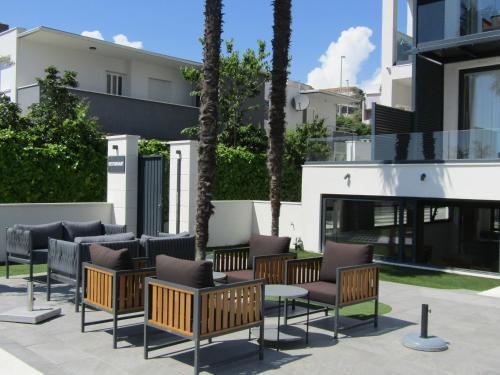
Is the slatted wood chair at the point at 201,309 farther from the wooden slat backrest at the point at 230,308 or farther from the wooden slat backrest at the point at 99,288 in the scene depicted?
the wooden slat backrest at the point at 99,288

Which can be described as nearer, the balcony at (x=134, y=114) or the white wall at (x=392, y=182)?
→ the white wall at (x=392, y=182)

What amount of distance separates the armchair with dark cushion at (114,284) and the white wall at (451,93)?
12829 millimetres

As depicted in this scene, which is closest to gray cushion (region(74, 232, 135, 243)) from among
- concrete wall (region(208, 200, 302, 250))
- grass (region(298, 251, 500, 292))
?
grass (region(298, 251, 500, 292))

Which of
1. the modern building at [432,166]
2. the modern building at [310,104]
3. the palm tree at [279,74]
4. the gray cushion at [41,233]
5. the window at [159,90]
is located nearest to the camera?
the gray cushion at [41,233]

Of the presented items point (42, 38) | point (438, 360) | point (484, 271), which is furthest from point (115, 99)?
point (438, 360)

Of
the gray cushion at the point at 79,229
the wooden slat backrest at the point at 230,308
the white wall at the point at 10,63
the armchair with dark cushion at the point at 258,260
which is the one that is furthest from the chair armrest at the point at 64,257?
the white wall at the point at 10,63

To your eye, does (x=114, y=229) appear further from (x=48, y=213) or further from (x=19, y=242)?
(x=48, y=213)

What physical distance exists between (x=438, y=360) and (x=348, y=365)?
118cm

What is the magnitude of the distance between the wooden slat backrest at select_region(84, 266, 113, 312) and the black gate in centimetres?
762

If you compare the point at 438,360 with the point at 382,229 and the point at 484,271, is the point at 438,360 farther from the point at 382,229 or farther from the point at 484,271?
the point at 382,229

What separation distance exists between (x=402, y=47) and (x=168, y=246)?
13563 mm

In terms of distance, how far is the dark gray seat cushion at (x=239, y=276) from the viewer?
901cm

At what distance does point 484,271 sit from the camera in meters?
13.8

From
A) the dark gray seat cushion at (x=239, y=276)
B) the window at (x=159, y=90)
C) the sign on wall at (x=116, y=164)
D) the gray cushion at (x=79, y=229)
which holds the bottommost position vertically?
the dark gray seat cushion at (x=239, y=276)
